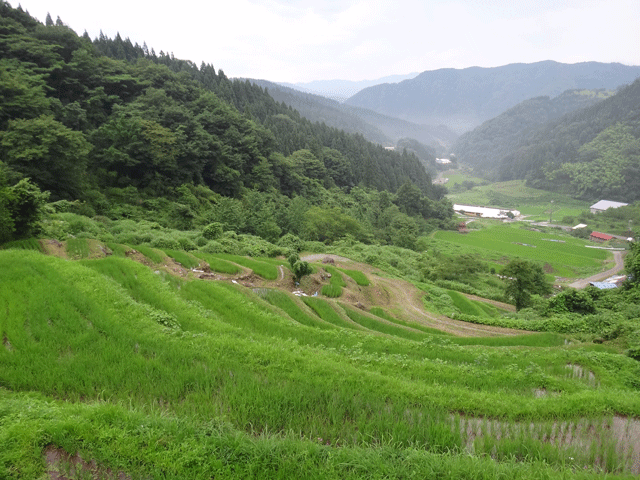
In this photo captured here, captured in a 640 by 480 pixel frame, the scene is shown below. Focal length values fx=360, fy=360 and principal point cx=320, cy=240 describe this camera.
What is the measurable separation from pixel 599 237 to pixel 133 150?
102168 mm

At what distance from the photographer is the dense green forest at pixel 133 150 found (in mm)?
26781

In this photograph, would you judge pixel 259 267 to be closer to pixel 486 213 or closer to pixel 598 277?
pixel 598 277

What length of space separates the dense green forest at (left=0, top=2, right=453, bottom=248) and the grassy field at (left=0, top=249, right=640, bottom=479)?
391 inches

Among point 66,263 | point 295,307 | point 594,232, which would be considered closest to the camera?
point 66,263

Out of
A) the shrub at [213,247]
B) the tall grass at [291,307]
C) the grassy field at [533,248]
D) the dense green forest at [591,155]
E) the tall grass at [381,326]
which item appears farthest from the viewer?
the dense green forest at [591,155]

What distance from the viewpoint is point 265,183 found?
54.9 metres

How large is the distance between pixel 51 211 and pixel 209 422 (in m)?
22.1

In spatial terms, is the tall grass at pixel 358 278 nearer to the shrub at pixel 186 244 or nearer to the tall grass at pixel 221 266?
the tall grass at pixel 221 266

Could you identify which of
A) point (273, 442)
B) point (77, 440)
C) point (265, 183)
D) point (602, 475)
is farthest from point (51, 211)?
point (265, 183)

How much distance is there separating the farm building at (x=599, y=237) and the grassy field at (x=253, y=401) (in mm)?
96847

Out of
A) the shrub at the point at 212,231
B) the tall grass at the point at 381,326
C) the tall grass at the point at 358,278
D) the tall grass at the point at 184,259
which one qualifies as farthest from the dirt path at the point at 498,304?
the tall grass at the point at 184,259

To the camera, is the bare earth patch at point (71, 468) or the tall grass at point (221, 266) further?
the tall grass at point (221, 266)

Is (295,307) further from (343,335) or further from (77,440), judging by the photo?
(77,440)

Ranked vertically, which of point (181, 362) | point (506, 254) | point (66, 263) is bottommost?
point (506, 254)
